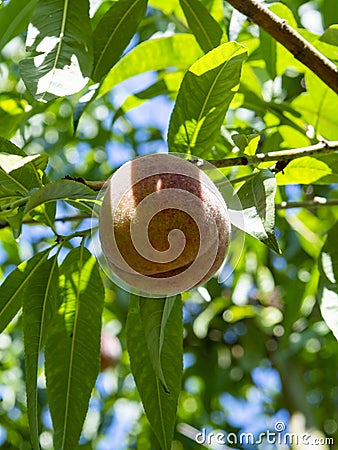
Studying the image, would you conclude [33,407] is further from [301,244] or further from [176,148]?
[301,244]

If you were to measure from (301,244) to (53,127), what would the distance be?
998 mm

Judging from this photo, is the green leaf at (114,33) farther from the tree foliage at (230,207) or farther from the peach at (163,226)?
the peach at (163,226)

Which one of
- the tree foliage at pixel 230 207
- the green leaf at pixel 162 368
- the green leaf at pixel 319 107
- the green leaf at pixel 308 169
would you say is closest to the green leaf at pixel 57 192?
the tree foliage at pixel 230 207

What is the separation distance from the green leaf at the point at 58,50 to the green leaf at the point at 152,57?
0.29 m

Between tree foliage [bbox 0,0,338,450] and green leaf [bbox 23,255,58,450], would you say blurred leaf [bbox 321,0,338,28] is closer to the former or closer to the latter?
tree foliage [bbox 0,0,338,450]

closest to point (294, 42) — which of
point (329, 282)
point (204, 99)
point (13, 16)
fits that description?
point (204, 99)

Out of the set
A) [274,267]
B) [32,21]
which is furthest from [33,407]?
[274,267]

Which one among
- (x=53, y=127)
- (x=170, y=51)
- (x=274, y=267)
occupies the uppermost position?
(x=170, y=51)

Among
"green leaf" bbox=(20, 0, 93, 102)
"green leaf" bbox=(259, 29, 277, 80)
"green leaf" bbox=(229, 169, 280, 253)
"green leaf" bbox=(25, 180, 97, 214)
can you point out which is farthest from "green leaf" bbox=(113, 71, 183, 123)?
"green leaf" bbox=(25, 180, 97, 214)

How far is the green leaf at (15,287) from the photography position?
125cm

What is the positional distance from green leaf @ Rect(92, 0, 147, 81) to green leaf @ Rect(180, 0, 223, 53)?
9 cm

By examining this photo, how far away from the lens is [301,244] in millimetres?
2260

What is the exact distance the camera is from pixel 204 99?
3.86 ft

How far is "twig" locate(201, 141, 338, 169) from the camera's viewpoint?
109 cm
